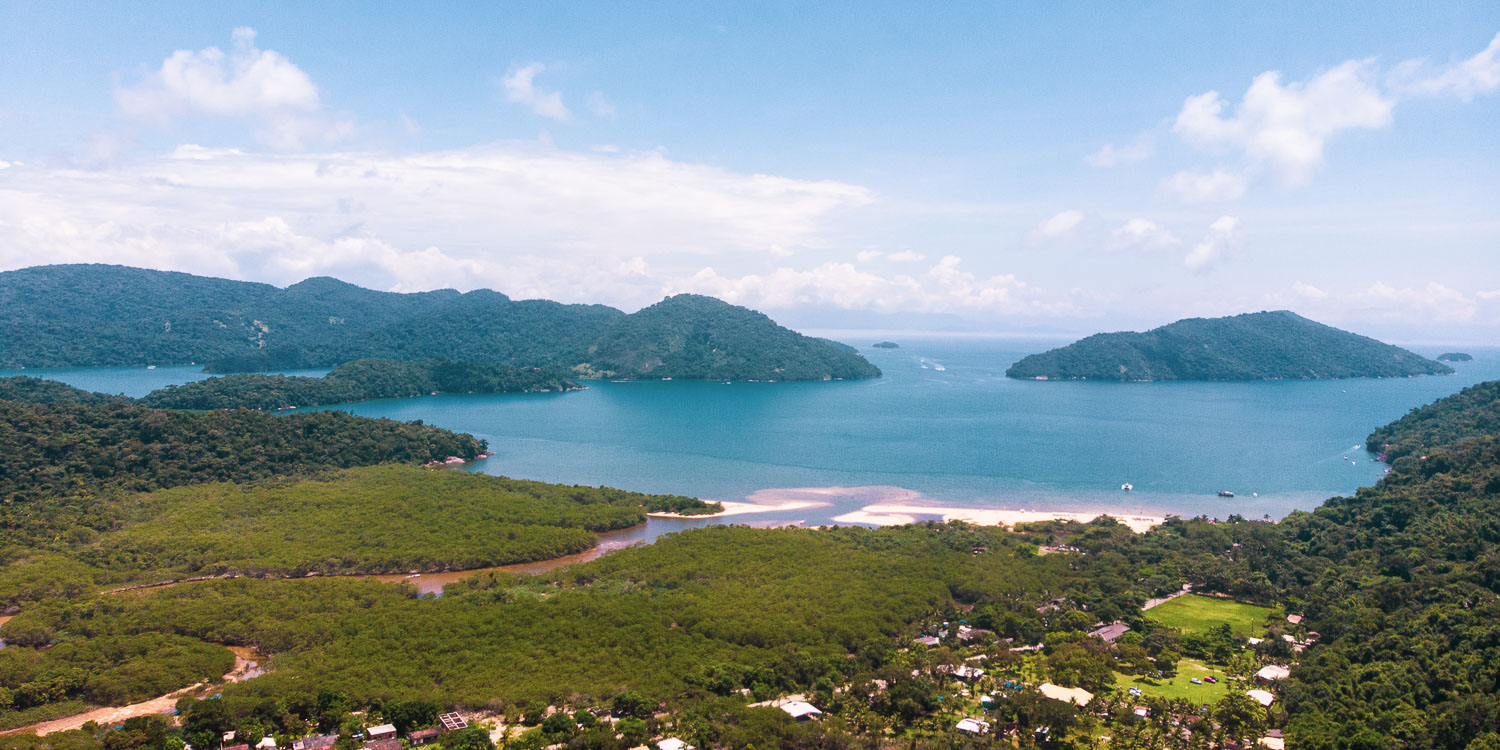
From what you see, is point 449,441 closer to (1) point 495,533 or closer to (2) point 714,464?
(2) point 714,464

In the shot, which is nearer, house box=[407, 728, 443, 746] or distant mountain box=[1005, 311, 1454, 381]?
house box=[407, 728, 443, 746]

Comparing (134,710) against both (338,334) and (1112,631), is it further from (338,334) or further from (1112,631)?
(338,334)

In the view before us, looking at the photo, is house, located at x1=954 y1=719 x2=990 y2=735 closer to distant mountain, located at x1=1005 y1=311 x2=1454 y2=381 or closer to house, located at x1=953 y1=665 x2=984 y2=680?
house, located at x1=953 y1=665 x2=984 y2=680

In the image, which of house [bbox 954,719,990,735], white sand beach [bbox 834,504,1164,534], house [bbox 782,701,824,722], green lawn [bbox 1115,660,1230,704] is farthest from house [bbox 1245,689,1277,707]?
white sand beach [bbox 834,504,1164,534]

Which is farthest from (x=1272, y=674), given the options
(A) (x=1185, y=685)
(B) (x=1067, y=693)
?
(B) (x=1067, y=693)

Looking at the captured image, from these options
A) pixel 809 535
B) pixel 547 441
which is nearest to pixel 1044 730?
pixel 809 535

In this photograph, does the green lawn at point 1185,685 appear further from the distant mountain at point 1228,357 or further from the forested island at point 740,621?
the distant mountain at point 1228,357

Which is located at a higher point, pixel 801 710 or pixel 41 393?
pixel 41 393
